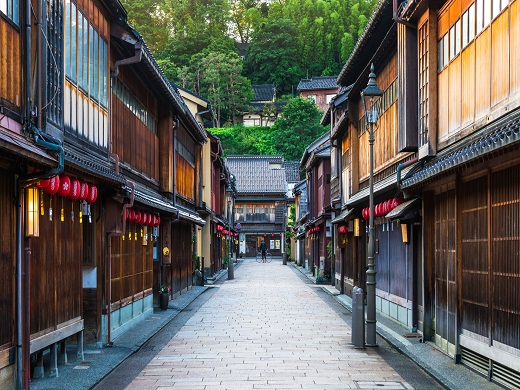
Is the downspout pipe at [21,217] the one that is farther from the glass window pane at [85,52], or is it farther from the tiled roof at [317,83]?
the tiled roof at [317,83]

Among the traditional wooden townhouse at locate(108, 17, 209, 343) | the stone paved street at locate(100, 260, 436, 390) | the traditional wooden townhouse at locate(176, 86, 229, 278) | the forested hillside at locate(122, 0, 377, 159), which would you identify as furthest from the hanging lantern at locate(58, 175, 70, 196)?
the forested hillside at locate(122, 0, 377, 159)

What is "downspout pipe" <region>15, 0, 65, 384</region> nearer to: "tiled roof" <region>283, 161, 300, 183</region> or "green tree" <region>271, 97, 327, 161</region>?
"green tree" <region>271, 97, 327, 161</region>

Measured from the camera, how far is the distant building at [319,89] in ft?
343

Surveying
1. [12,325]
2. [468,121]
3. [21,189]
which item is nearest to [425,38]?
[468,121]

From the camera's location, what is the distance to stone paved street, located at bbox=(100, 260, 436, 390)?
43.2ft

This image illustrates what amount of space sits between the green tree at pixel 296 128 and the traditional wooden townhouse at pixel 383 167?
57.4m

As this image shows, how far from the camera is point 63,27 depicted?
1384cm

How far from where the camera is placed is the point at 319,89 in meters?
105

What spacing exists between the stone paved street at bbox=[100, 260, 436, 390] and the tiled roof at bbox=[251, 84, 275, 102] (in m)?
81.8

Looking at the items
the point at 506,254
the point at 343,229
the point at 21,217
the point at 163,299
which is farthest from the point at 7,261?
the point at 343,229

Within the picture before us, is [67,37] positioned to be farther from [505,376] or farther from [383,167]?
[383,167]

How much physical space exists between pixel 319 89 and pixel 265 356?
91267 mm

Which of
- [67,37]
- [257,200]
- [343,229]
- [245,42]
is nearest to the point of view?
[67,37]

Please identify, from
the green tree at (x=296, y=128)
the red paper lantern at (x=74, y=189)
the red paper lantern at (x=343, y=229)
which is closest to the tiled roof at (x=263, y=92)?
the green tree at (x=296, y=128)
